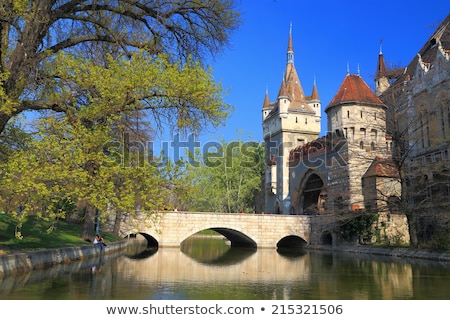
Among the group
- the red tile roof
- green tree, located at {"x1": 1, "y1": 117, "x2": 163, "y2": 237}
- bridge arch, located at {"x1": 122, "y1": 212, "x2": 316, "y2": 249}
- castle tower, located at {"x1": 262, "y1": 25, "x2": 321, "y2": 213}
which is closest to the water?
green tree, located at {"x1": 1, "y1": 117, "x2": 163, "y2": 237}

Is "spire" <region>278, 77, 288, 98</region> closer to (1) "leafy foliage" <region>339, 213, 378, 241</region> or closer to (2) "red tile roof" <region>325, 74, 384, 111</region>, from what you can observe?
(2) "red tile roof" <region>325, 74, 384, 111</region>

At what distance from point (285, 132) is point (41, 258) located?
38799mm

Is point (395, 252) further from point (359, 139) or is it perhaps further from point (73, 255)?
point (73, 255)

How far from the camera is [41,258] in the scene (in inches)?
481

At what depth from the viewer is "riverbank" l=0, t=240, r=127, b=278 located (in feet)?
33.2

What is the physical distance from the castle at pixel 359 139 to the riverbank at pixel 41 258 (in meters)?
13.8

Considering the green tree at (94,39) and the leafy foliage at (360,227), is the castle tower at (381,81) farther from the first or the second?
the green tree at (94,39)

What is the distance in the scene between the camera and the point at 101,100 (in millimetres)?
9109

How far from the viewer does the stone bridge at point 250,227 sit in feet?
103

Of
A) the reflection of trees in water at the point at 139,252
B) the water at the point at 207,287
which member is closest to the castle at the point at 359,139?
the reflection of trees in water at the point at 139,252

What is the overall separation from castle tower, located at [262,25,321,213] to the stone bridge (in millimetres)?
10431

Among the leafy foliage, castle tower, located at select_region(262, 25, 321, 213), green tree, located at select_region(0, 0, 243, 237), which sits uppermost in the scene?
castle tower, located at select_region(262, 25, 321, 213)

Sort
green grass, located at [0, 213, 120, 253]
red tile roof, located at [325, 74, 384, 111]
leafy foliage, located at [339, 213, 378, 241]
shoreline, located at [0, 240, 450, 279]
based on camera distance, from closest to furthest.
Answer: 1. shoreline, located at [0, 240, 450, 279]
2. green grass, located at [0, 213, 120, 253]
3. leafy foliage, located at [339, 213, 378, 241]
4. red tile roof, located at [325, 74, 384, 111]
